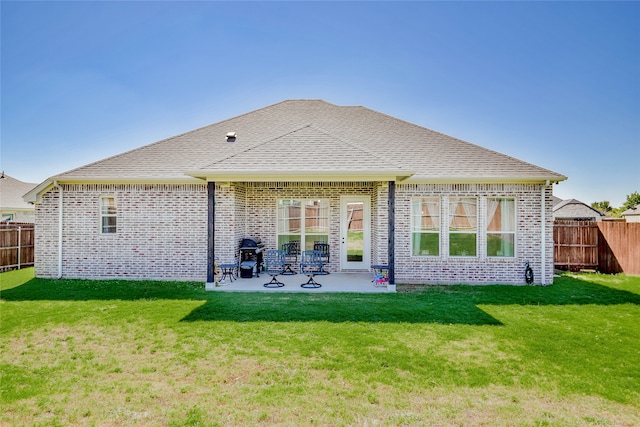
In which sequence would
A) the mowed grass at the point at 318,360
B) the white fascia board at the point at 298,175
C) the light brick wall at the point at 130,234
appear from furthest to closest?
the light brick wall at the point at 130,234 → the white fascia board at the point at 298,175 → the mowed grass at the point at 318,360

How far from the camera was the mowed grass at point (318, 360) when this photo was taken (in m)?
3.78

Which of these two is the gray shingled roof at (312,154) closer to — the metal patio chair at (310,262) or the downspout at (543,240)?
the downspout at (543,240)

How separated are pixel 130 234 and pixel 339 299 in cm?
731

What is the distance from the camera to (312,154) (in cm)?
991

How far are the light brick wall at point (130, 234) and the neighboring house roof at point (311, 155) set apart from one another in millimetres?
560

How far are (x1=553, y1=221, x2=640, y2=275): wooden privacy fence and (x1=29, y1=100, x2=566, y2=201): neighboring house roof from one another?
482 cm

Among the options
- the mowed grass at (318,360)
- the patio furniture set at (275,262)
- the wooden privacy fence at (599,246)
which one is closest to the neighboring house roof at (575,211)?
the wooden privacy fence at (599,246)

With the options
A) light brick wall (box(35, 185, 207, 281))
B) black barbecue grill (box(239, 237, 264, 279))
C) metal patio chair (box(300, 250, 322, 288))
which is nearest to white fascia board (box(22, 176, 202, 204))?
light brick wall (box(35, 185, 207, 281))

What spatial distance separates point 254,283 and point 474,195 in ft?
24.2

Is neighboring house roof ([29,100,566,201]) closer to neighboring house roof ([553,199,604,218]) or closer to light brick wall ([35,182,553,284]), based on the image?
light brick wall ([35,182,553,284])

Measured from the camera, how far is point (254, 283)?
10414 millimetres

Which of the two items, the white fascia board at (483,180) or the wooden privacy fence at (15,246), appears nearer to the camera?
the white fascia board at (483,180)

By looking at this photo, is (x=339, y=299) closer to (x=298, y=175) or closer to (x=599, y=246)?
(x=298, y=175)

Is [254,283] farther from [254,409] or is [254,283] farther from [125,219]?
[254,409]
